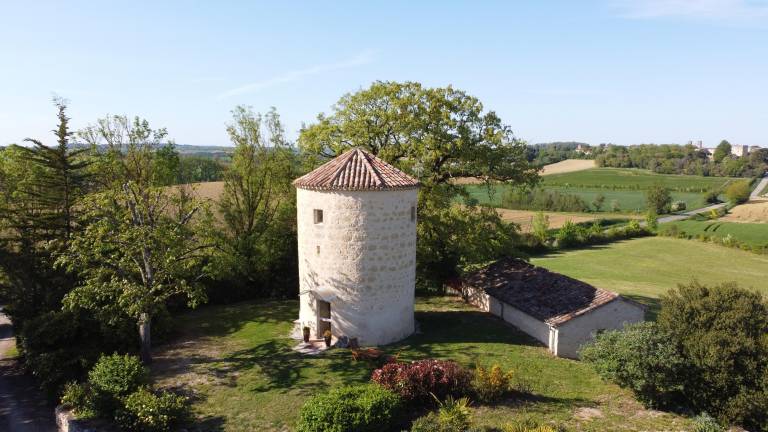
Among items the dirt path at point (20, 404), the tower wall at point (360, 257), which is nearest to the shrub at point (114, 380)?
the dirt path at point (20, 404)

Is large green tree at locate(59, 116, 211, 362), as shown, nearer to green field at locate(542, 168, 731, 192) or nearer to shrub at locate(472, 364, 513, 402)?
A: shrub at locate(472, 364, 513, 402)

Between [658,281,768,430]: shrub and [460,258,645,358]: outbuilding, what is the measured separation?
262 centimetres

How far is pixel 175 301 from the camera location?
84.5ft

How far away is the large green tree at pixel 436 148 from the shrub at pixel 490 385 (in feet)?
44.6

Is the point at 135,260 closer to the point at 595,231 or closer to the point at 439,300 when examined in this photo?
the point at 439,300

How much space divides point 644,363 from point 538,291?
925cm

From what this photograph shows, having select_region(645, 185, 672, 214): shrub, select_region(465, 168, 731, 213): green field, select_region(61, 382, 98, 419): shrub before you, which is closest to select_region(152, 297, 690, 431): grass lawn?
select_region(61, 382, 98, 419): shrub

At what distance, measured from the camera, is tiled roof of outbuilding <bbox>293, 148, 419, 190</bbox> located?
60.6 feet

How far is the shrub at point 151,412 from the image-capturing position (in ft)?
44.1

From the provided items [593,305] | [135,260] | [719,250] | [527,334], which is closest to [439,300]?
[527,334]

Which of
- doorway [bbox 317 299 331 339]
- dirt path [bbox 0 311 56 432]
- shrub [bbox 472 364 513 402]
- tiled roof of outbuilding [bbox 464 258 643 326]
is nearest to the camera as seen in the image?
shrub [bbox 472 364 513 402]

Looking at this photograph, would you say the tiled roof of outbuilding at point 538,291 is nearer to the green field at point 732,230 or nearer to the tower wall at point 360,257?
the tower wall at point 360,257

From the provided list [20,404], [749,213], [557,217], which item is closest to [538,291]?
[20,404]

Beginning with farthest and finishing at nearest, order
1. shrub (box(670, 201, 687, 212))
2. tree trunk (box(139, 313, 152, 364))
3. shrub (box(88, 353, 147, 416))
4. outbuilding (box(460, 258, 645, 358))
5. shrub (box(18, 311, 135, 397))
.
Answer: shrub (box(670, 201, 687, 212))
outbuilding (box(460, 258, 645, 358))
tree trunk (box(139, 313, 152, 364))
shrub (box(18, 311, 135, 397))
shrub (box(88, 353, 147, 416))
